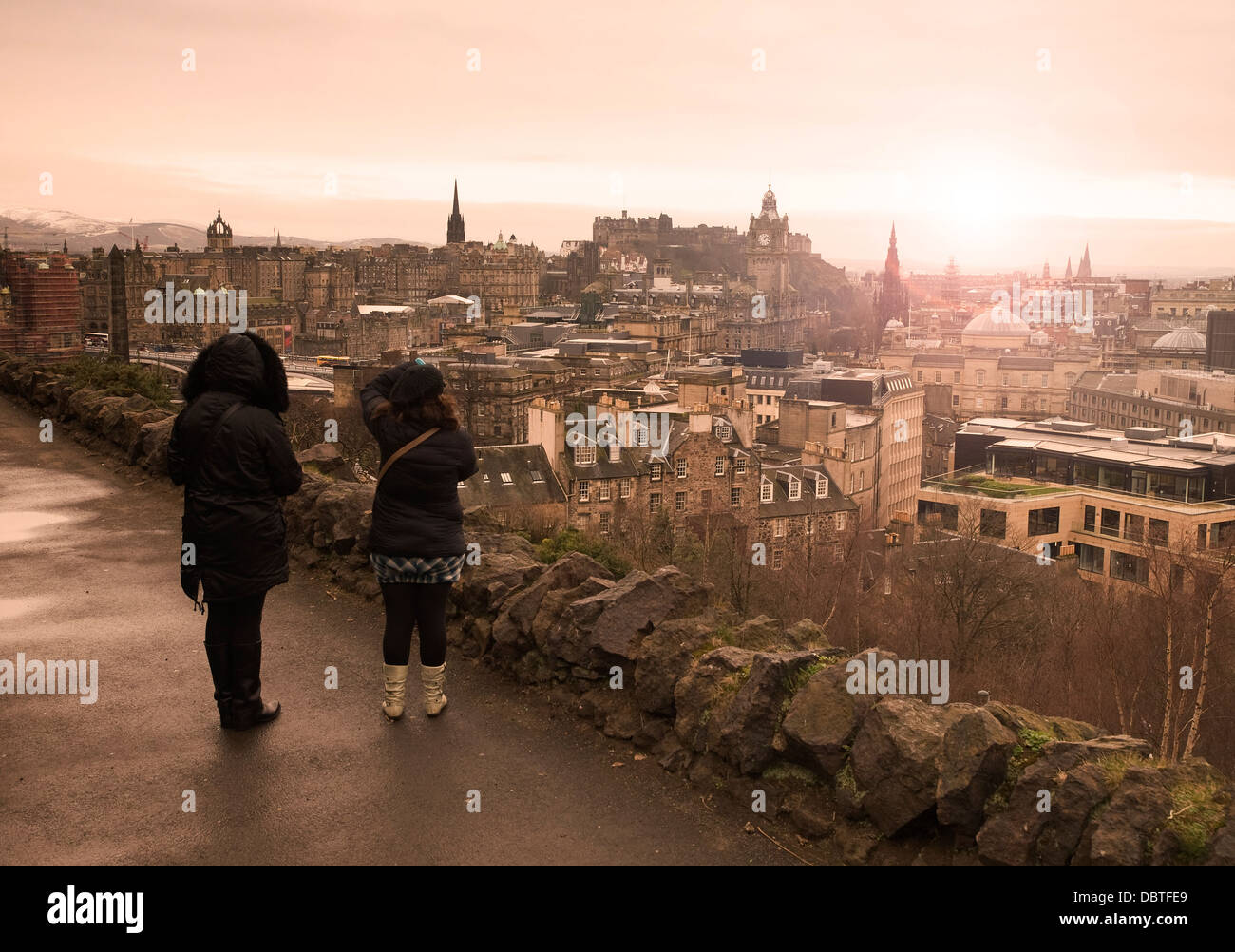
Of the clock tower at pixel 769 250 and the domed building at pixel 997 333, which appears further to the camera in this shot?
the clock tower at pixel 769 250

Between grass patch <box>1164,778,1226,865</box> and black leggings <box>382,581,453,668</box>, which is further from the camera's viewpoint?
black leggings <box>382,581,453,668</box>

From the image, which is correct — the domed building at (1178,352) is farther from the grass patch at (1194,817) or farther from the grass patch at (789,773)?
the grass patch at (1194,817)

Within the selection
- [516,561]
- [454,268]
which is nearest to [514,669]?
[516,561]

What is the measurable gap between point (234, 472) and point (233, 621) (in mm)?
723

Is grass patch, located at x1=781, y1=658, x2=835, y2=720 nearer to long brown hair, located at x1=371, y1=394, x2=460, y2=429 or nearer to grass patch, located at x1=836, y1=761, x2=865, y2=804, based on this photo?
grass patch, located at x1=836, y1=761, x2=865, y2=804

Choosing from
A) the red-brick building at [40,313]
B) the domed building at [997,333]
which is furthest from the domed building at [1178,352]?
the red-brick building at [40,313]

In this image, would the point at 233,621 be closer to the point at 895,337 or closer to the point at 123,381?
the point at 123,381

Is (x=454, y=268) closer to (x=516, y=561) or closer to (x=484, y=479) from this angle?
(x=484, y=479)

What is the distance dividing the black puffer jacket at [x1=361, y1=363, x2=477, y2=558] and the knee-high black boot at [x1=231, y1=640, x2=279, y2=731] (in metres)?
0.77

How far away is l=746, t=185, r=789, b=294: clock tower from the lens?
16575cm

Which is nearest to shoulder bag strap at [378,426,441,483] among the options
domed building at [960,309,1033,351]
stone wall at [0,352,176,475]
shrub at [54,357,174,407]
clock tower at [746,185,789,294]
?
stone wall at [0,352,176,475]

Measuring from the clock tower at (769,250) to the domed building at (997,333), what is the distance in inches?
2246

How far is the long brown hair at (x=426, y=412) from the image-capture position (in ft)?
18.1

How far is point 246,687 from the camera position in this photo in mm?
5445
